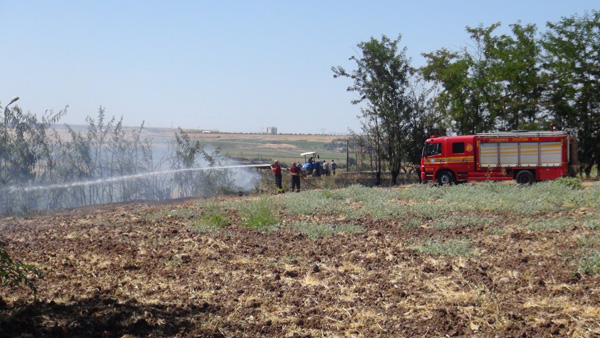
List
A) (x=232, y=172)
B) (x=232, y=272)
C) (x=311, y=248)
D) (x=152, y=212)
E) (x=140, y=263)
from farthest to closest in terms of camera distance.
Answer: (x=232, y=172) < (x=152, y=212) < (x=311, y=248) < (x=140, y=263) < (x=232, y=272)

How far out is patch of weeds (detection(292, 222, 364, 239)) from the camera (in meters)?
12.6

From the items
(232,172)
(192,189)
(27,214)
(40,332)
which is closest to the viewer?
(40,332)

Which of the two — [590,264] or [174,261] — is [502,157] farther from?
[174,261]

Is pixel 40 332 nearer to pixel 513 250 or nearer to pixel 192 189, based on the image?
pixel 513 250

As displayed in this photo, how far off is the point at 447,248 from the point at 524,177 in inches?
664

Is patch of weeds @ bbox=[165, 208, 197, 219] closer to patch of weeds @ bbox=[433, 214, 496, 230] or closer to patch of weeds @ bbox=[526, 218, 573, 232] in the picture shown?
patch of weeds @ bbox=[433, 214, 496, 230]

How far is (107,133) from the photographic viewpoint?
26.9 metres

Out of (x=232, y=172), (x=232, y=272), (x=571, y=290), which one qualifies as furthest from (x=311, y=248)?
(x=232, y=172)

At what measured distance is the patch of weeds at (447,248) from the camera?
9.75 m

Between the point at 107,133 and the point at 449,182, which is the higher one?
the point at 107,133

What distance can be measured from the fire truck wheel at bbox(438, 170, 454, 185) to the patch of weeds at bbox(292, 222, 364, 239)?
14.1 metres

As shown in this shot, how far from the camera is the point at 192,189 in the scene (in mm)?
27438

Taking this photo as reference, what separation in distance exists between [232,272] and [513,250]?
4504 mm

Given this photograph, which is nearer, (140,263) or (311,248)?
(140,263)
